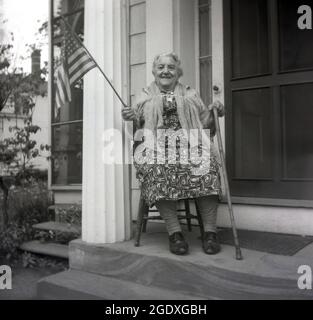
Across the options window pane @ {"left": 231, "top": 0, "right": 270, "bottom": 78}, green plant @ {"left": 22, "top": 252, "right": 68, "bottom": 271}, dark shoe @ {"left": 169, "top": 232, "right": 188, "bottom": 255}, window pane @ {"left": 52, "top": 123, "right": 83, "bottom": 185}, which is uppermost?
window pane @ {"left": 231, "top": 0, "right": 270, "bottom": 78}

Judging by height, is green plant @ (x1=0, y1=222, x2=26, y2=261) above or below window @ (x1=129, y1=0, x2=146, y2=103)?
below

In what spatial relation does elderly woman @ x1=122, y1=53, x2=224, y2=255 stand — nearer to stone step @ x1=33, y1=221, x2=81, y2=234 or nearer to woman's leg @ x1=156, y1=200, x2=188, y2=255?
woman's leg @ x1=156, y1=200, x2=188, y2=255

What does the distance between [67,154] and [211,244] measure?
347 cm

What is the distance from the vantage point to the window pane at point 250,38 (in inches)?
146

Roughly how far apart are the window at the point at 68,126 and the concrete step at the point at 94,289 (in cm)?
265

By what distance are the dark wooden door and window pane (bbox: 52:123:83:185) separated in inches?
99.7

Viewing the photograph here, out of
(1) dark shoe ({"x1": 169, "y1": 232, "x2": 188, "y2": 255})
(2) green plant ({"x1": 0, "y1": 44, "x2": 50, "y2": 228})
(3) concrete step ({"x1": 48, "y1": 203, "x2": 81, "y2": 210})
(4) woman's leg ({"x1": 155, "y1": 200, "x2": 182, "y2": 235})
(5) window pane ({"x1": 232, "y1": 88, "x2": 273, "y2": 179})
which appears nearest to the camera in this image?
(1) dark shoe ({"x1": 169, "y1": 232, "x2": 188, "y2": 255})

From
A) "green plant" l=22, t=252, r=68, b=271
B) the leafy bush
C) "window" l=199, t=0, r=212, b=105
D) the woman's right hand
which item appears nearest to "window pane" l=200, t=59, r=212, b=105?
"window" l=199, t=0, r=212, b=105

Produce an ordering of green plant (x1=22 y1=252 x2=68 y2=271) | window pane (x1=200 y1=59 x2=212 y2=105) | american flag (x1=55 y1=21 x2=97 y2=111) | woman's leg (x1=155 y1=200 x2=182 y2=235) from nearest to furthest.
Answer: woman's leg (x1=155 y1=200 x2=182 y2=235) → american flag (x1=55 y1=21 x2=97 y2=111) → green plant (x1=22 y1=252 x2=68 y2=271) → window pane (x1=200 y1=59 x2=212 y2=105)

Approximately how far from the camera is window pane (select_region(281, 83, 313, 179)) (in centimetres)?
343

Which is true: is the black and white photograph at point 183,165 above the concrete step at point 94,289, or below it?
above

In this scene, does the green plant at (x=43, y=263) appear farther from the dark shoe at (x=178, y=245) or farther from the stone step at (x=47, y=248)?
the dark shoe at (x=178, y=245)

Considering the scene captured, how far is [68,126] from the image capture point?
563 centimetres

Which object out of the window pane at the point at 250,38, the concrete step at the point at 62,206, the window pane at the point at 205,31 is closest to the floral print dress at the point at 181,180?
the window pane at the point at 250,38
